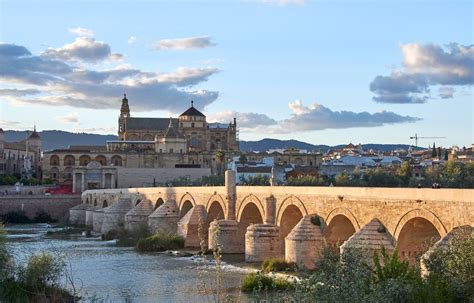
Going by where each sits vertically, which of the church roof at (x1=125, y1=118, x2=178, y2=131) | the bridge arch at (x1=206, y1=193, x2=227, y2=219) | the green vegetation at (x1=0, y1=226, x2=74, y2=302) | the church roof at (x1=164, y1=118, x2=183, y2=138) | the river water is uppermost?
the church roof at (x1=125, y1=118, x2=178, y2=131)

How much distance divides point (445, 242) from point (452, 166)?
4139 centimetres

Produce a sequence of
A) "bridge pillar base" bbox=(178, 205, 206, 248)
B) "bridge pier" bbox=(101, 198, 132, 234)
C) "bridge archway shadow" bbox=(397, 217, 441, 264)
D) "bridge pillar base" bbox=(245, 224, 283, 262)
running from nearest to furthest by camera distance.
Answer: "bridge archway shadow" bbox=(397, 217, 441, 264), "bridge pillar base" bbox=(245, 224, 283, 262), "bridge pillar base" bbox=(178, 205, 206, 248), "bridge pier" bbox=(101, 198, 132, 234)

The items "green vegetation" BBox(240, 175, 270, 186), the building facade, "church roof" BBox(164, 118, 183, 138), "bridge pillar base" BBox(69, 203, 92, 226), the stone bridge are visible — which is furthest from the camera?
the building facade

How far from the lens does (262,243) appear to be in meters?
26.9

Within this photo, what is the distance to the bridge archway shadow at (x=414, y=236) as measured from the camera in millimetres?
19547

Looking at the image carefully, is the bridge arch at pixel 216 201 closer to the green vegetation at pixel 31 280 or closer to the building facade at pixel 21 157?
the green vegetation at pixel 31 280

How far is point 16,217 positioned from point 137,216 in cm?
1881

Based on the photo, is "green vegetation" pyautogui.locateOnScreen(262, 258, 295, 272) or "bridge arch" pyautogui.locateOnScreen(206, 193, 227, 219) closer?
"green vegetation" pyautogui.locateOnScreen(262, 258, 295, 272)

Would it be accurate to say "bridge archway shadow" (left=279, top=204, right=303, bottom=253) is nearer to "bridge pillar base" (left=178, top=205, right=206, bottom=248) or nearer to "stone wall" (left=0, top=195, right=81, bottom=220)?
"bridge pillar base" (left=178, top=205, right=206, bottom=248)

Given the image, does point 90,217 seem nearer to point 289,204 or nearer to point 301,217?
point 301,217

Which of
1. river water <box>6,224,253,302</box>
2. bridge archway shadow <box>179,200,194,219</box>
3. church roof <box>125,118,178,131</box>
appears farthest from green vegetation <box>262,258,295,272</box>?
church roof <box>125,118,178,131</box>

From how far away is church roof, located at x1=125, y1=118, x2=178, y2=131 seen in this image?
97250mm

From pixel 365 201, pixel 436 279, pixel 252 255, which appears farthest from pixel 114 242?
pixel 436 279

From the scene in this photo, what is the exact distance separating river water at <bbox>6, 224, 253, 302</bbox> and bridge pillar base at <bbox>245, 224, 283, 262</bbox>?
2.07ft
